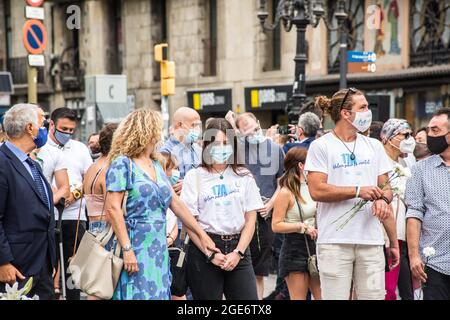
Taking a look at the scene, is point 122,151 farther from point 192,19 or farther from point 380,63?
point 192,19

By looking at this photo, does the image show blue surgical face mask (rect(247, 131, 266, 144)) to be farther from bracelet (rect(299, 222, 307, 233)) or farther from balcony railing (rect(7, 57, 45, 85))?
balcony railing (rect(7, 57, 45, 85))

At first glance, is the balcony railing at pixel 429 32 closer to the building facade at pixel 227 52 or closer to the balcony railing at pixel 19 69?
the building facade at pixel 227 52

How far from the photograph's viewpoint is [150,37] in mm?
30281

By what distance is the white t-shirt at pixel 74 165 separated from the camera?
9.21 m

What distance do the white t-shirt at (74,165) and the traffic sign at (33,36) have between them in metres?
6.16

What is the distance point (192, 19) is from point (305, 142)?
63.9 ft

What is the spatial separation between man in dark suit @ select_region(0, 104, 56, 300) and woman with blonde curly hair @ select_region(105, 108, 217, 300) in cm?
61

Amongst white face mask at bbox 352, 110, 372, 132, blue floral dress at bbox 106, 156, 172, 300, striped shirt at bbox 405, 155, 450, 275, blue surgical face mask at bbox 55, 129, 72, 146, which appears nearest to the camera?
blue floral dress at bbox 106, 156, 172, 300

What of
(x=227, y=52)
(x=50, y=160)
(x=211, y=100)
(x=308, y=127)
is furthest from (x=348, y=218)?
(x=211, y=100)

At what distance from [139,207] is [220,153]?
3.66ft

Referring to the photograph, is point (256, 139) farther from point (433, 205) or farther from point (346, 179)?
point (433, 205)

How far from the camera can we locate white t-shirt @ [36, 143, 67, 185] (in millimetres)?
8578

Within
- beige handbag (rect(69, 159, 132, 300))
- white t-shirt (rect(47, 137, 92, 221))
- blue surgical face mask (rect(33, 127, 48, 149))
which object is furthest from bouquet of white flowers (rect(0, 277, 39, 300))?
white t-shirt (rect(47, 137, 92, 221))
